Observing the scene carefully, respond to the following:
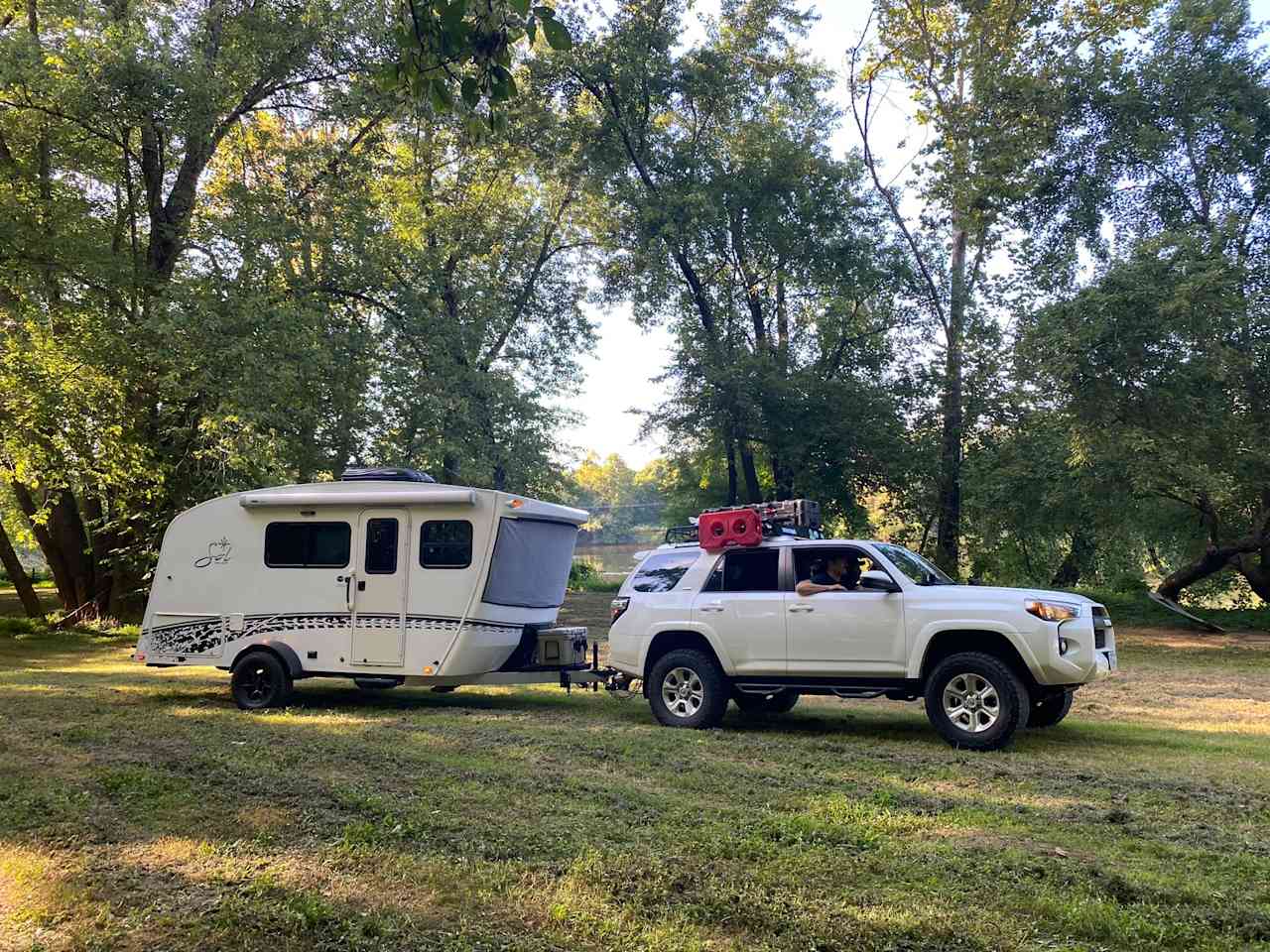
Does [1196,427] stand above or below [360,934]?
above

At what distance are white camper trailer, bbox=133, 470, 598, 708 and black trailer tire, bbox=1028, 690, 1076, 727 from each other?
4.69 metres

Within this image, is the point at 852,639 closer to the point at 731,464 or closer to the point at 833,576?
the point at 833,576

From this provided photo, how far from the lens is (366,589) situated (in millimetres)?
10867

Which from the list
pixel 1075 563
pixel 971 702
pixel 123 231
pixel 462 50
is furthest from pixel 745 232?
pixel 462 50

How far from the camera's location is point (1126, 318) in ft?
61.1

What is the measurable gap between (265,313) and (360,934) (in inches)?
635

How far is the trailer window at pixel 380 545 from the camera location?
428 inches

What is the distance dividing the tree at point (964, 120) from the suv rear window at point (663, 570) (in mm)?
15964

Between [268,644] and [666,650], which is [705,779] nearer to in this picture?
[666,650]

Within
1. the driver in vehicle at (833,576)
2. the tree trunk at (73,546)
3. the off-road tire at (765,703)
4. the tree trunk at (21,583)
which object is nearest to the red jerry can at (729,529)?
the driver in vehicle at (833,576)

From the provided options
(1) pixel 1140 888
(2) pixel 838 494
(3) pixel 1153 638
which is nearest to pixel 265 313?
(2) pixel 838 494

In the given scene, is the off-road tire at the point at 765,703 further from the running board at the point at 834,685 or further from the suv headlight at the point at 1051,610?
the suv headlight at the point at 1051,610

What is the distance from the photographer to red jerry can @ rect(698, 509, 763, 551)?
967 cm

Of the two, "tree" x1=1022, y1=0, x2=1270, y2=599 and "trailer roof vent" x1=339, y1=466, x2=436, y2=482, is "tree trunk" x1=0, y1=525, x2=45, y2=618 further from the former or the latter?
"tree" x1=1022, y1=0, x2=1270, y2=599
